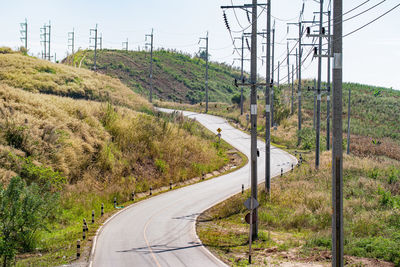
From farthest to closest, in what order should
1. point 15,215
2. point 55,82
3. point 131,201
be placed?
point 55,82 → point 131,201 → point 15,215

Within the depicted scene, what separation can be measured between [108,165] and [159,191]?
4.44 meters

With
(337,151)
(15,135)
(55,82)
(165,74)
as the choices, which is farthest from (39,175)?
(165,74)

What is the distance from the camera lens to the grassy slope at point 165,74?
99875 millimetres

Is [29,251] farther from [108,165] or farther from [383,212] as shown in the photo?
[383,212]

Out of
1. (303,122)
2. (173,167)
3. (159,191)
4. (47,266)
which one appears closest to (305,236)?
(47,266)

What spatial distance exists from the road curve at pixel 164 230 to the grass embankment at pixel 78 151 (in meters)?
1.49

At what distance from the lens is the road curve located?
15453mm

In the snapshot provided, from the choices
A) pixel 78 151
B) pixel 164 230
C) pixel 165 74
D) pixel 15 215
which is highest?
pixel 165 74

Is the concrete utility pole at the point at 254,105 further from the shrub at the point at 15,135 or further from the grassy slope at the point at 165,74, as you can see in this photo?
the grassy slope at the point at 165,74

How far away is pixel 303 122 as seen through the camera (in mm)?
70000

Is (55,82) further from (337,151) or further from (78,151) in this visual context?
(337,151)

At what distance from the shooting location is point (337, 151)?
11047 millimetres

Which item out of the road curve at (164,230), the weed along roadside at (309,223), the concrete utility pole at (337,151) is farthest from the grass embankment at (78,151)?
the concrete utility pole at (337,151)

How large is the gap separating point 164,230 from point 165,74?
3848 inches
